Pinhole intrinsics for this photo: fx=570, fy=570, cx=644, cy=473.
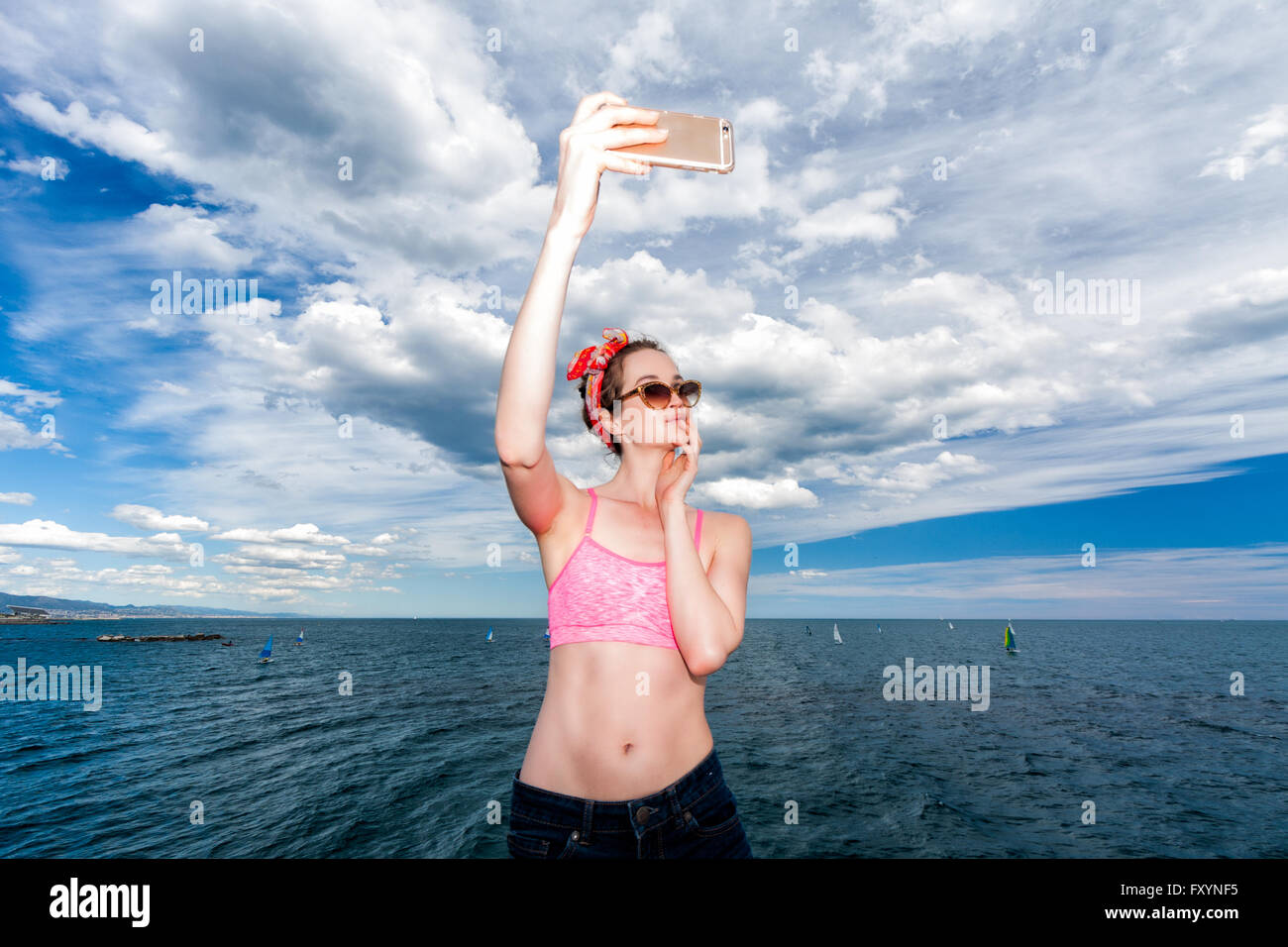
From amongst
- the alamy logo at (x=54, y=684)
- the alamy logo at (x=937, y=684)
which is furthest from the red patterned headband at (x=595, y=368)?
the alamy logo at (x=54, y=684)

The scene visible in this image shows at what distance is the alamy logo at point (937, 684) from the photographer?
47.5m

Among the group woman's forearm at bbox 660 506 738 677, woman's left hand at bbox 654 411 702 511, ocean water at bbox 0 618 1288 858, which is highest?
woman's left hand at bbox 654 411 702 511

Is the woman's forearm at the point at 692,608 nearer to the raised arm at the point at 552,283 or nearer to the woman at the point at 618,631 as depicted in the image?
the woman at the point at 618,631

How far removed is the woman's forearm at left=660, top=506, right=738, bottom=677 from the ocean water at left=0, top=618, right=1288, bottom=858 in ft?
52.8

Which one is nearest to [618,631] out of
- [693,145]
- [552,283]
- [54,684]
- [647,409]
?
[647,409]

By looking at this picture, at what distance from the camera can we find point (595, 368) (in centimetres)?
289

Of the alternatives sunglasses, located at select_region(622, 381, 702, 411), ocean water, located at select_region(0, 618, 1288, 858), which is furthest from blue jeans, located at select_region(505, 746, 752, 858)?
ocean water, located at select_region(0, 618, 1288, 858)
